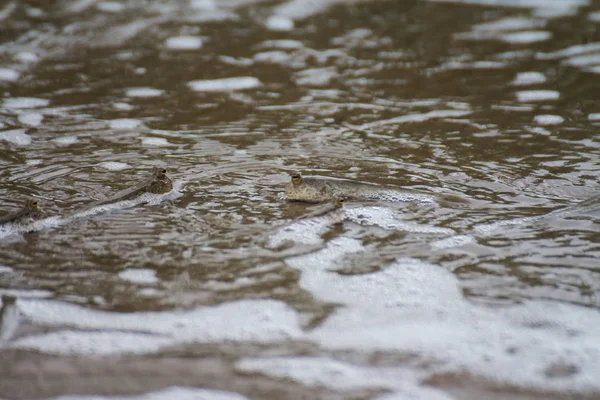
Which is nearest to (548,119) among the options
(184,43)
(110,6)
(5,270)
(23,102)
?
(184,43)

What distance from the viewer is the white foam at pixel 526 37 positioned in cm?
736

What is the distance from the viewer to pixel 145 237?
3.57m

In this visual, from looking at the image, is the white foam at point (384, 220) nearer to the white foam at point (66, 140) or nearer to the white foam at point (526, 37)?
the white foam at point (66, 140)

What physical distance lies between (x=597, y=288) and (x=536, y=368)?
2.18ft

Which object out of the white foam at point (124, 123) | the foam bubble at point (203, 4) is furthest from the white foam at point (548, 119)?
the foam bubble at point (203, 4)

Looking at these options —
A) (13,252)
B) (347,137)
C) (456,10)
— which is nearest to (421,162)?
(347,137)

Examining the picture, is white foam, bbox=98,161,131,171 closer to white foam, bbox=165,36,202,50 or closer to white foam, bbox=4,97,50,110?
white foam, bbox=4,97,50,110

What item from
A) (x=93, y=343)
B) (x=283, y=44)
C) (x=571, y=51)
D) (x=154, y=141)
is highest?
(x=283, y=44)

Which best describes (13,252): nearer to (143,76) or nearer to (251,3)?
(143,76)

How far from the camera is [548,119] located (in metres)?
5.35

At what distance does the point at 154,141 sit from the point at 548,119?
9.43 ft

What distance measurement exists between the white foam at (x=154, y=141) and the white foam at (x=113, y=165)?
15.9 inches

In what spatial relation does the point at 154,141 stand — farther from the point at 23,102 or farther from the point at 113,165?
the point at 23,102

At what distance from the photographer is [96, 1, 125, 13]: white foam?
28.2 feet
